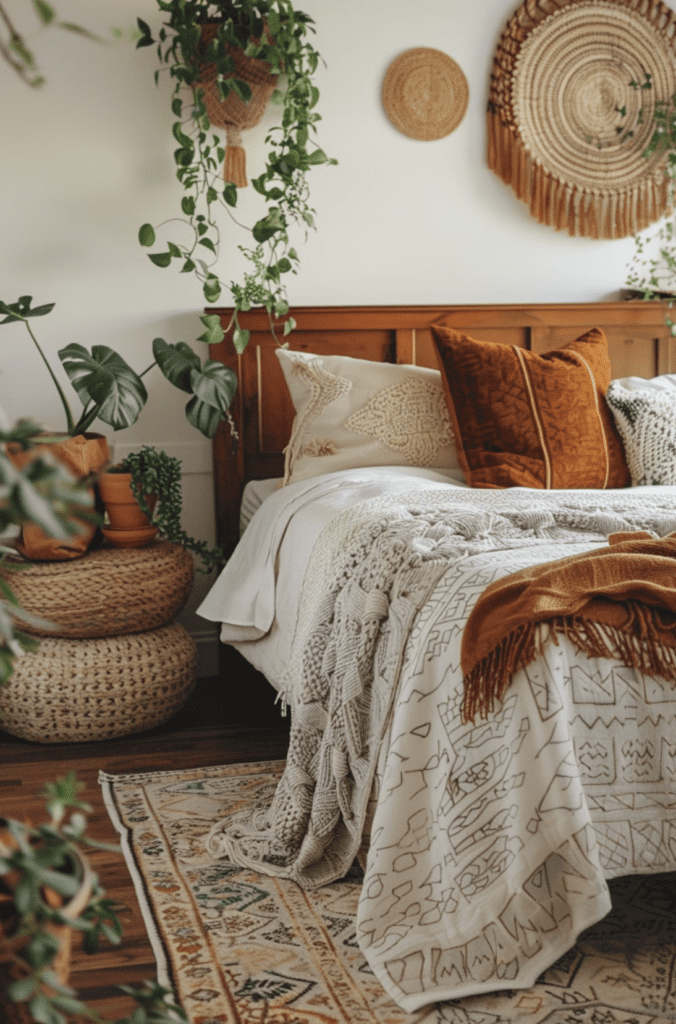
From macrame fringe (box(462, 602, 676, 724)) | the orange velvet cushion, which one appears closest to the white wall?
the orange velvet cushion

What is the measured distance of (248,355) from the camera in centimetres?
322

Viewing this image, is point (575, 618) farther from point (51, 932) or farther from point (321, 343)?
point (321, 343)

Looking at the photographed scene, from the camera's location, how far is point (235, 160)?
317 cm

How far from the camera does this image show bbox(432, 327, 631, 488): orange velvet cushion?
2.78 m

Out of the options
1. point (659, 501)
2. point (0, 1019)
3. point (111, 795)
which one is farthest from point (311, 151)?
point (0, 1019)

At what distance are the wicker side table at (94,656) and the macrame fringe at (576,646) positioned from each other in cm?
145

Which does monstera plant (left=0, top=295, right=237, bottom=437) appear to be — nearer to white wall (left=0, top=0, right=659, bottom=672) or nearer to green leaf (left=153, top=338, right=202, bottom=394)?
green leaf (left=153, top=338, right=202, bottom=394)

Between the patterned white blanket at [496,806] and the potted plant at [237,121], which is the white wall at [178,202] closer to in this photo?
the potted plant at [237,121]

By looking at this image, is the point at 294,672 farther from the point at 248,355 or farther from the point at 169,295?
the point at 169,295

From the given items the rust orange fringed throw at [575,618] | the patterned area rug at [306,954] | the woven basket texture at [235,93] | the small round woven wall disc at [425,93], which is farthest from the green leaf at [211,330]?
the rust orange fringed throw at [575,618]

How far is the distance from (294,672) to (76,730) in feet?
2.97

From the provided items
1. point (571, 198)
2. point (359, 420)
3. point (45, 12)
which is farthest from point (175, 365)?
point (45, 12)

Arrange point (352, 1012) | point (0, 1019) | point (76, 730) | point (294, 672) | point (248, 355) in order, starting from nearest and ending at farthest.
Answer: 1. point (0, 1019)
2. point (352, 1012)
3. point (294, 672)
4. point (76, 730)
5. point (248, 355)

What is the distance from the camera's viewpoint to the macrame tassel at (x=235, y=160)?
10.3 ft
